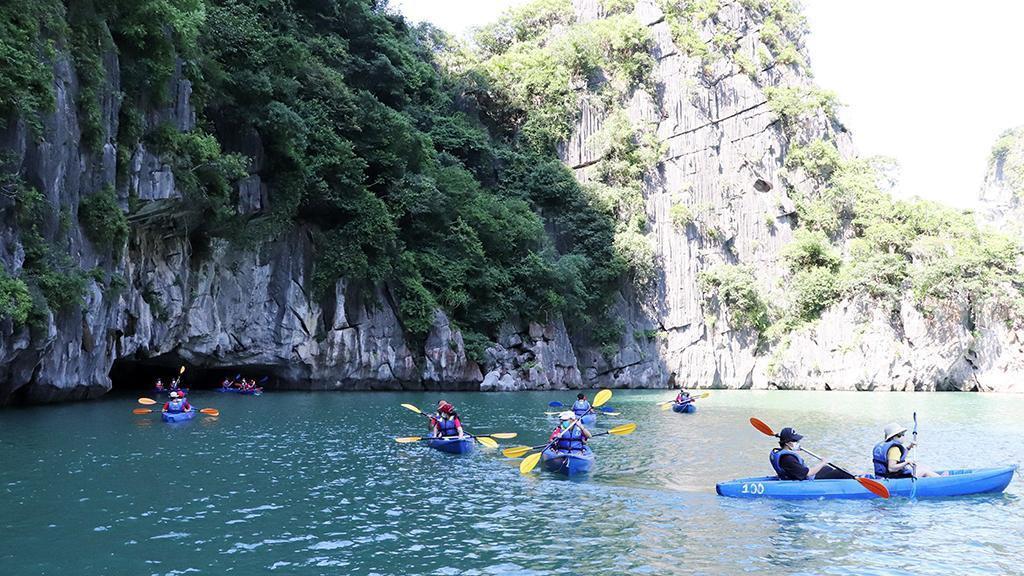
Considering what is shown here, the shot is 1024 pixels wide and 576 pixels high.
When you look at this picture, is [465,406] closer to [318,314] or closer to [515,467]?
[318,314]

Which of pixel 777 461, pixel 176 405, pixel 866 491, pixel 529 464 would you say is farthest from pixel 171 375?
pixel 866 491

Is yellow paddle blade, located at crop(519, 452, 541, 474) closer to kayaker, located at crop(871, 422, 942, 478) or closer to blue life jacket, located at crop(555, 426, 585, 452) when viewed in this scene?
blue life jacket, located at crop(555, 426, 585, 452)

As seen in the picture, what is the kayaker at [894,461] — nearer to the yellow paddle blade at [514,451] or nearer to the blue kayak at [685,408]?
the yellow paddle blade at [514,451]

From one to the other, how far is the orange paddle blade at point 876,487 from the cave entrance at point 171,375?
26.3 m

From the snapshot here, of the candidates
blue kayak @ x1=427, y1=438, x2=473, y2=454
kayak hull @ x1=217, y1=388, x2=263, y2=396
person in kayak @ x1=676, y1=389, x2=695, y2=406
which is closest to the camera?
blue kayak @ x1=427, y1=438, x2=473, y2=454

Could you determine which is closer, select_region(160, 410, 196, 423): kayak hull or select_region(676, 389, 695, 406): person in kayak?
select_region(160, 410, 196, 423): kayak hull

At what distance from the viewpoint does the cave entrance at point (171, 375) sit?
31719 mm

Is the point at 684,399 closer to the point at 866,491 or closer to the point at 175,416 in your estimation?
the point at 866,491

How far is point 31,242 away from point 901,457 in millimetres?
18857

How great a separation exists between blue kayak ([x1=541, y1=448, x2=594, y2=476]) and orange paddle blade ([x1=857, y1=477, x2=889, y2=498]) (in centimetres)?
472

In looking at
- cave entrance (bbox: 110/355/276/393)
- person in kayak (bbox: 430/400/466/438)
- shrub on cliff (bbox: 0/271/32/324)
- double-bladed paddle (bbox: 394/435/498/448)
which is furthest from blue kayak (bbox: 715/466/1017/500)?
cave entrance (bbox: 110/355/276/393)

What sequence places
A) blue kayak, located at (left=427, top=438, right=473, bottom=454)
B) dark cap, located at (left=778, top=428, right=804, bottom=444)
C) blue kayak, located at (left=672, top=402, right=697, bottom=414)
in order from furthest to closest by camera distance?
blue kayak, located at (left=672, top=402, right=697, bottom=414)
blue kayak, located at (left=427, top=438, right=473, bottom=454)
dark cap, located at (left=778, top=428, right=804, bottom=444)

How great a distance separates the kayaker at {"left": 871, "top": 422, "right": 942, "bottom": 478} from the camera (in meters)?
11.8

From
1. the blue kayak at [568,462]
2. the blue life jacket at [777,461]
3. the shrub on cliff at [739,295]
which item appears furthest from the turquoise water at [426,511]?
the shrub on cliff at [739,295]
